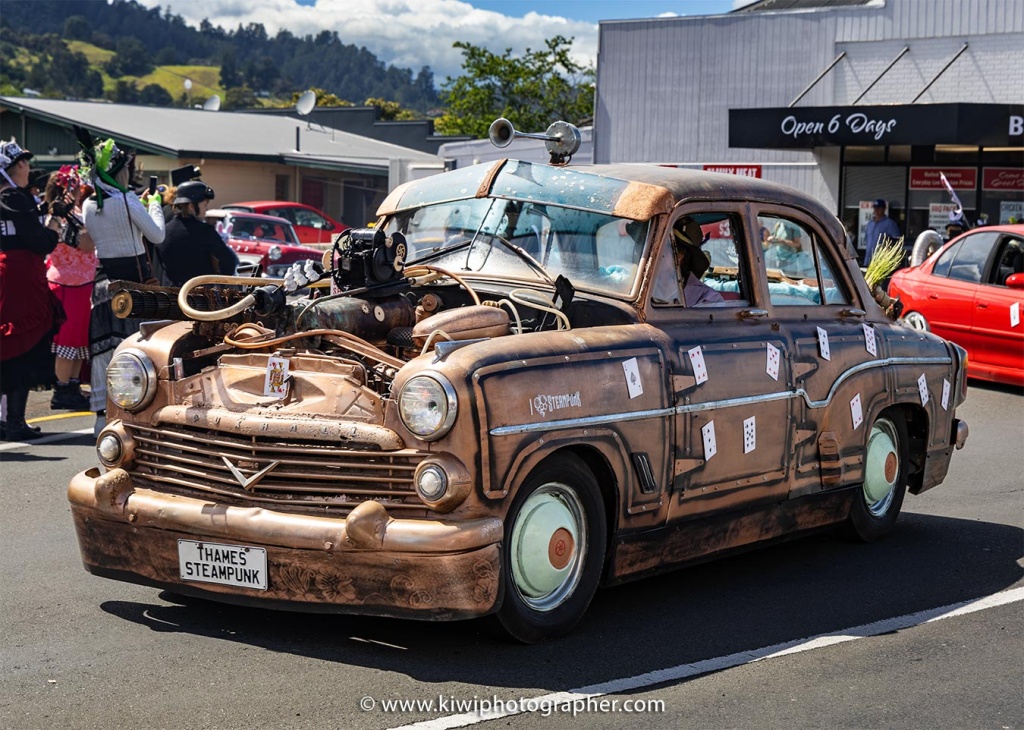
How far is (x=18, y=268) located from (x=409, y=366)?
6249 millimetres

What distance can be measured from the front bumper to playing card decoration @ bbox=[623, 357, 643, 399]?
0.92 meters

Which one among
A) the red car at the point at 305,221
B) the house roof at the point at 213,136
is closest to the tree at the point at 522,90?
the house roof at the point at 213,136

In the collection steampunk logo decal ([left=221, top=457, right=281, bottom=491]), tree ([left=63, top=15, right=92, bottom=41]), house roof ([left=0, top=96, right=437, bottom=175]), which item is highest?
tree ([left=63, top=15, right=92, bottom=41])

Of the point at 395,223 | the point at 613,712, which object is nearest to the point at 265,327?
the point at 395,223

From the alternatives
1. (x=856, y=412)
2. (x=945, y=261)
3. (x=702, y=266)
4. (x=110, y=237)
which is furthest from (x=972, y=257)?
(x=110, y=237)

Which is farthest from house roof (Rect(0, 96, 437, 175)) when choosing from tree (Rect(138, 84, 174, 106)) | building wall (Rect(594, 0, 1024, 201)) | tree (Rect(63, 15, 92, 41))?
tree (Rect(63, 15, 92, 41))

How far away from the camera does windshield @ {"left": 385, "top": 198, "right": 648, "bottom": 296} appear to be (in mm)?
6344

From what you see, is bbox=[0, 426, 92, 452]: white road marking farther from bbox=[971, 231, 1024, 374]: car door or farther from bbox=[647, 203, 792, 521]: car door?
bbox=[971, 231, 1024, 374]: car door

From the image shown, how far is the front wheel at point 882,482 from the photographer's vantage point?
746 cm

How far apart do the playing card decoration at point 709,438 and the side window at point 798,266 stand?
1.12 m

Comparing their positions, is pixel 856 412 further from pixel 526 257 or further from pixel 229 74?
pixel 229 74

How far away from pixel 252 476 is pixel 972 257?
422 inches

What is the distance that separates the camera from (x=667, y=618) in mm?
6020

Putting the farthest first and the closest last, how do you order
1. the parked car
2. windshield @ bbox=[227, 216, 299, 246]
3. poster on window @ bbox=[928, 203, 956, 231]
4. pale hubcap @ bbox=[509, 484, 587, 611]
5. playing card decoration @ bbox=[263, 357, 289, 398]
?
poster on window @ bbox=[928, 203, 956, 231]
windshield @ bbox=[227, 216, 299, 246]
the parked car
playing card decoration @ bbox=[263, 357, 289, 398]
pale hubcap @ bbox=[509, 484, 587, 611]
